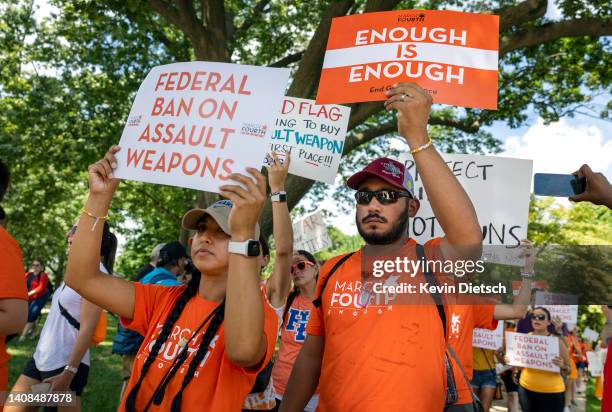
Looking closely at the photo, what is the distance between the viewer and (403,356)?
2139 mm

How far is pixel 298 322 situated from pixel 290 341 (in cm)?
21

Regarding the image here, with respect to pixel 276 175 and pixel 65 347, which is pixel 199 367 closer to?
pixel 276 175

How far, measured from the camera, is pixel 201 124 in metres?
2.38

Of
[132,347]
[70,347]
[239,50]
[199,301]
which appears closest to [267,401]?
[199,301]

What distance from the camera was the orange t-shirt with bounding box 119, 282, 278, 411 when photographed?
2080 millimetres

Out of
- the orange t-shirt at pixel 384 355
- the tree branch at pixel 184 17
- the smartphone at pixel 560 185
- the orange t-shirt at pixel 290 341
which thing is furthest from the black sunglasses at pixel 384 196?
the tree branch at pixel 184 17

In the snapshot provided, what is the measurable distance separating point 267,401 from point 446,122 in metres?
10.0

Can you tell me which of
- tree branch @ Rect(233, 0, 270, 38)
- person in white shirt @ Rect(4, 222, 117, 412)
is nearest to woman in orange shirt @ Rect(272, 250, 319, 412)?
person in white shirt @ Rect(4, 222, 117, 412)

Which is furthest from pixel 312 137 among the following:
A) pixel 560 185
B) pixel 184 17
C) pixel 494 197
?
pixel 184 17

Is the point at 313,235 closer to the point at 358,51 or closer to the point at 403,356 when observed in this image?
the point at 358,51

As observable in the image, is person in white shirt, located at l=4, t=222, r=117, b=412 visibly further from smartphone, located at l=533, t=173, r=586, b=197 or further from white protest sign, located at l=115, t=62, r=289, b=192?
smartphone, located at l=533, t=173, r=586, b=197

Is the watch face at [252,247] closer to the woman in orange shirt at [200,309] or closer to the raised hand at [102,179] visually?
the woman in orange shirt at [200,309]

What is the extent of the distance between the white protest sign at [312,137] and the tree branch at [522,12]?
15.2 feet

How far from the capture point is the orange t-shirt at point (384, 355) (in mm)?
2105
